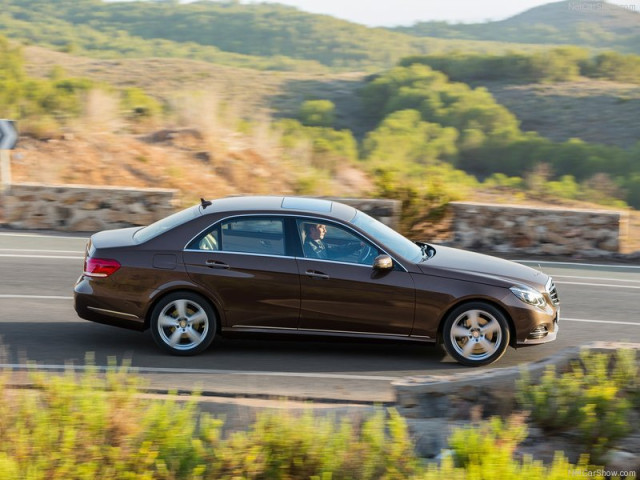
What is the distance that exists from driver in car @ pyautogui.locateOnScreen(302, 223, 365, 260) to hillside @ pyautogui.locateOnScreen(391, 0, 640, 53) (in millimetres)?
76001

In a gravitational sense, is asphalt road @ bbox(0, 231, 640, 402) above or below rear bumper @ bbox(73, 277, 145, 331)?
below

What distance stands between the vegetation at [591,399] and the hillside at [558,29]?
7766 centimetres

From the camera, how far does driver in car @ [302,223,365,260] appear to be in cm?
905

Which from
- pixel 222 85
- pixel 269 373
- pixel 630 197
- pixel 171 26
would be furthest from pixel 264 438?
pixel 171 26

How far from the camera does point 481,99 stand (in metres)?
39.8

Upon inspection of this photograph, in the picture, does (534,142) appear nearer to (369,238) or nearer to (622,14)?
(369,238)

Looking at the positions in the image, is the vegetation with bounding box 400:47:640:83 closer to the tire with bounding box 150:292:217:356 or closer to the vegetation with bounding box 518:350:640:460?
the tire with bounding box 150:292:217:356

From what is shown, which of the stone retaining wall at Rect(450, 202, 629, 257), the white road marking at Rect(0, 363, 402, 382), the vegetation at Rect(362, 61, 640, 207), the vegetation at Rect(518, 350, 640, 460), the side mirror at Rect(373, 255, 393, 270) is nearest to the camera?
the vegetation at Rect(518, 350, 640, 460)

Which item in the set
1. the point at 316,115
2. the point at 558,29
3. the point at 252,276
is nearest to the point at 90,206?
the point at 252,276

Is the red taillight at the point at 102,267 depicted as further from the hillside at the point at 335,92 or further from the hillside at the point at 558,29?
the hillside at the point at 558,29

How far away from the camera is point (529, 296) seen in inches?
356

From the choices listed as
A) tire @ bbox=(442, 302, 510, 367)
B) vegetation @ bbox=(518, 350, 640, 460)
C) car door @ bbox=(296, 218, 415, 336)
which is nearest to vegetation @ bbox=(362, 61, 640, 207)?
tire @ bbox=(442, 302, 510, 367)

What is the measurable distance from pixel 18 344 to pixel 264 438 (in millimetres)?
4681

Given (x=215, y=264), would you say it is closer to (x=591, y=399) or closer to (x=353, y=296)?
(x=353, y=296)
